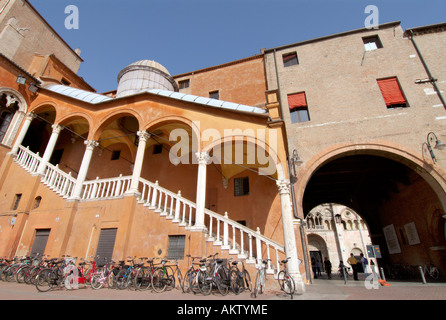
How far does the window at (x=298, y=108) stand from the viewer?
13.7m

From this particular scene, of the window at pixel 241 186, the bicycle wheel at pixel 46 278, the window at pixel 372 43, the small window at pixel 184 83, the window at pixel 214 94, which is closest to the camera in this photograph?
the bicycle wheel at pixel 46 278

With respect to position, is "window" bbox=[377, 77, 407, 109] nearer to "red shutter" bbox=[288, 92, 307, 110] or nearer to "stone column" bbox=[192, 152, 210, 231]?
"red shutter" bbox=[288, 92, 307, 110]

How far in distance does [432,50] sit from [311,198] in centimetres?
1187

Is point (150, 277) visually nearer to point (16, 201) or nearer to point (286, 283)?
point (286, 283)

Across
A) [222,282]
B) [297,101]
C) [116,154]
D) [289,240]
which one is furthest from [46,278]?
[297,101]

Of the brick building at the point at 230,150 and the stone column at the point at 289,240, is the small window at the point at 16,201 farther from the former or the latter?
the stone column at the point at 289,240

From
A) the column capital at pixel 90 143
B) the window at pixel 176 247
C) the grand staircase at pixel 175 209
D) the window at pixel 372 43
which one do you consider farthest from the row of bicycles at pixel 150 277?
the window at pixel 372 43

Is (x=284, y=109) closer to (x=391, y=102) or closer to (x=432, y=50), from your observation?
(x=391, y=102)

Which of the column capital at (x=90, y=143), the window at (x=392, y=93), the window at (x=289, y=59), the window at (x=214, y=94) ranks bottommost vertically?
the column capital at (x=90, y=143)

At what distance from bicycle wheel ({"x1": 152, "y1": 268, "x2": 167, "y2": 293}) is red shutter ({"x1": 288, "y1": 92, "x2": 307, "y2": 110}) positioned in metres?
11.5

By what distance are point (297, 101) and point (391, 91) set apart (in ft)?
16.6

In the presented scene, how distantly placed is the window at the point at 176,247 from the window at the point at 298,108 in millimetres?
9508

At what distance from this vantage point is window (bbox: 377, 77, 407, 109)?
1261cm

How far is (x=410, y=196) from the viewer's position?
46.2 ft
